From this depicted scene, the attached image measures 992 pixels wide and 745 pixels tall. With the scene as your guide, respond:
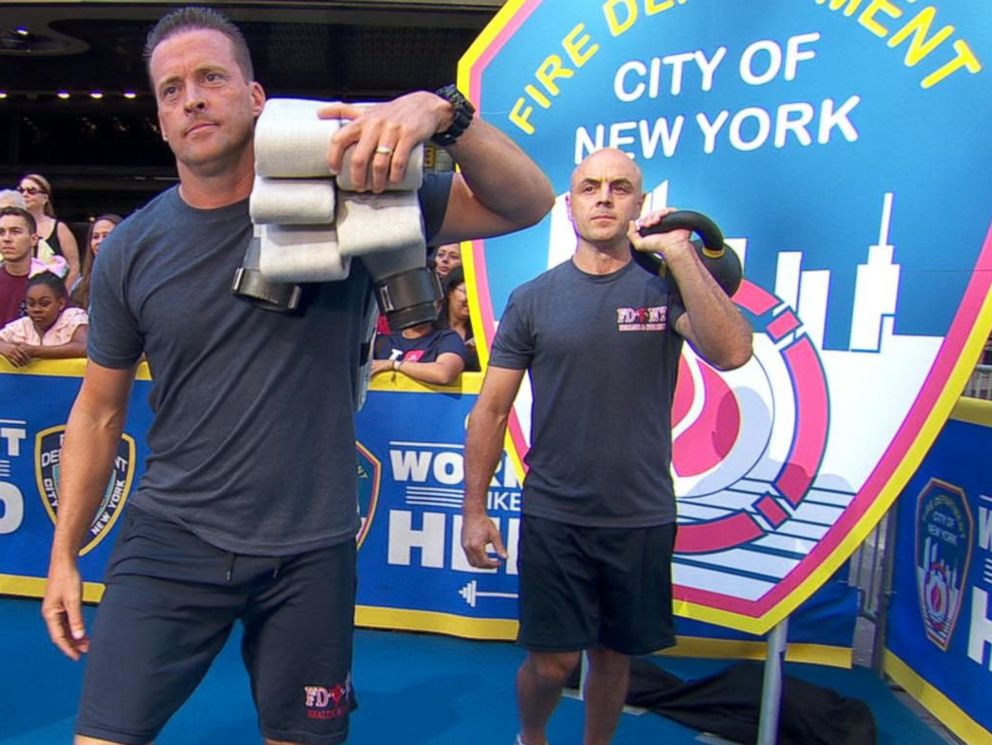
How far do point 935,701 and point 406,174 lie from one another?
308cm

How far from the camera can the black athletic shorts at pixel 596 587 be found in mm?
2432

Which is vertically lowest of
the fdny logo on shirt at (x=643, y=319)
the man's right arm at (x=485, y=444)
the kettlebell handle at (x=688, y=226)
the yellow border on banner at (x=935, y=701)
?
the yellow border on banner at (x=935, y=701)

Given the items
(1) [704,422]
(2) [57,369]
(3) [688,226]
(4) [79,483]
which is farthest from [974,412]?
(2) [57,369]

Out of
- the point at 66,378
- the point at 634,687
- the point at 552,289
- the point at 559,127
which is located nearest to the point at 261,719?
the point at 552,289

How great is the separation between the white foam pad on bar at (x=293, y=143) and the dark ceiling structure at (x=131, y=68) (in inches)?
251

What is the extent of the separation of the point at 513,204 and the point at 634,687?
7.70 ft

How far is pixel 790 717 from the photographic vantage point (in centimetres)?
301

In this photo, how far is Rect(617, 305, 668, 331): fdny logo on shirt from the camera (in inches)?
94.3

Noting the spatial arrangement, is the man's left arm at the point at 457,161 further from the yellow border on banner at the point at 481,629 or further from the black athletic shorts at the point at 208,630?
the yellow border on banner at the point at 481,629

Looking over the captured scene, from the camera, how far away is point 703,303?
2.20m

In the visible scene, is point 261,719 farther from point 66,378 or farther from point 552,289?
point 66,378

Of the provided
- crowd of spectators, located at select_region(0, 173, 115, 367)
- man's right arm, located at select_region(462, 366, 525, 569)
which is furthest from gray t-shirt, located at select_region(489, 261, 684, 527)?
crowd of spectators, located at select_region(0, 173, 115, 367)

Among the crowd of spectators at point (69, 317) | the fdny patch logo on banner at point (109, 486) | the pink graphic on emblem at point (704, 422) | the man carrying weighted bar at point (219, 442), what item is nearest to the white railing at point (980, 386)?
the pink graphic on emblem at point (704, 422)

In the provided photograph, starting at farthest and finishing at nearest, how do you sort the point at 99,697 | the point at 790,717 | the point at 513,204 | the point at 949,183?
the point at 790,717
the point at 949,183
the point at 513,204
the point at 99,697
